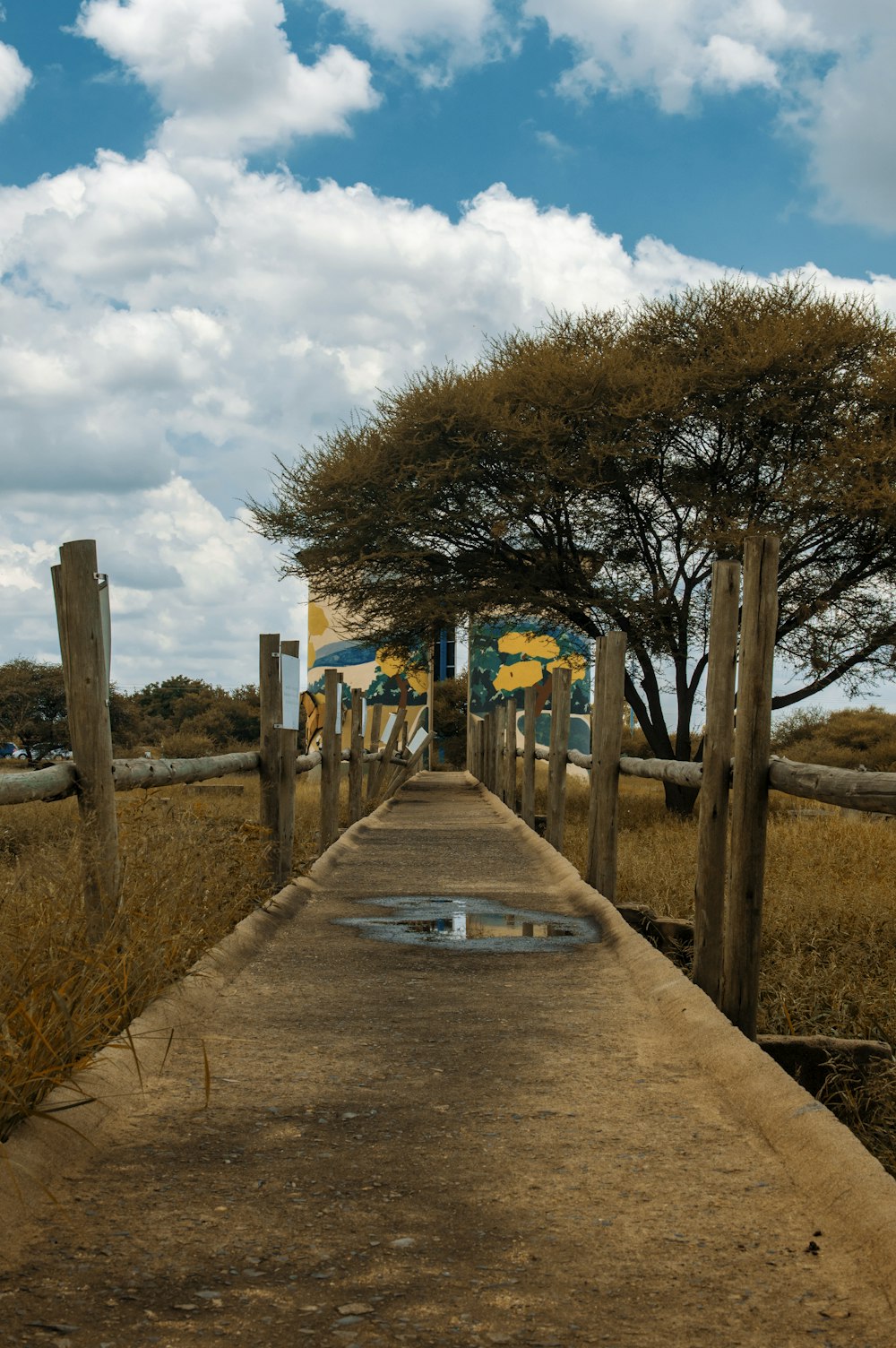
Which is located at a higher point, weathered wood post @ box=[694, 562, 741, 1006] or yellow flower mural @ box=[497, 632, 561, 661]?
yellow flower mural @ box=[497, 632, 561, 661]

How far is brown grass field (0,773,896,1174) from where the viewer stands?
138 inches

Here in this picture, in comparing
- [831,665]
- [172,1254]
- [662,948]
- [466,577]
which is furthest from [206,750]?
[172,1254]

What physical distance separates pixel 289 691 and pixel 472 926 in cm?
189

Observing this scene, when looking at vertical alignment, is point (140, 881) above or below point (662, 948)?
above

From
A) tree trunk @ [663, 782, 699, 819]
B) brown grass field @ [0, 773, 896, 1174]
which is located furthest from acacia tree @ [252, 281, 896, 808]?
brown grass field @ [0, 773, 896, 1174]

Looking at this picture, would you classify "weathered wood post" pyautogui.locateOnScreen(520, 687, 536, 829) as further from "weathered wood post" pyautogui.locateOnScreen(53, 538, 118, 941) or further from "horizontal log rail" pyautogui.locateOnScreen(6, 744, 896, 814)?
"weathered wood post" pyautogui.locateOnScreen(53, 538, 118, 941)

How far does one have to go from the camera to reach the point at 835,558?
17375 millimetres

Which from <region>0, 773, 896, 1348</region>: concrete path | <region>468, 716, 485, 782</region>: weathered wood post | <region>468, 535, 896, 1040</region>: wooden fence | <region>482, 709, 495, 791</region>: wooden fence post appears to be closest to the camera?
<region>0, 773, 896, 1348</region>: concrete path

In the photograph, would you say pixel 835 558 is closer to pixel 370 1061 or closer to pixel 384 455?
pixel 384 455

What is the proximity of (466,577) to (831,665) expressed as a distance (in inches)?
215

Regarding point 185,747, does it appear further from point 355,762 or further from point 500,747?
point 355,762

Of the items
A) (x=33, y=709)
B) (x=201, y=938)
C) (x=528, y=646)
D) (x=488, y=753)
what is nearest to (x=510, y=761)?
(x=488, y=753)

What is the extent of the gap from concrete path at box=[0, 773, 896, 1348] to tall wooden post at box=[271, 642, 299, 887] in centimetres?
274

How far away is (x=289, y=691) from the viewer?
25.7ft
